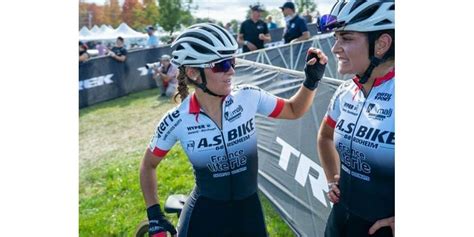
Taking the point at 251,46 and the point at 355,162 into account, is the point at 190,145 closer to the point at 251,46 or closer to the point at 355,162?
the point at 355,162

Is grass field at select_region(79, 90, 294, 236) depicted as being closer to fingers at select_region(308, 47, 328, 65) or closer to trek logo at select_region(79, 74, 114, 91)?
trek logo at select_region(79, 74, 114, 91)

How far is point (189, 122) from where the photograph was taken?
203 centimetres

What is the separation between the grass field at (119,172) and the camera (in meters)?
3.38

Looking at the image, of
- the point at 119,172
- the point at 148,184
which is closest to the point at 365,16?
the point at 148,184

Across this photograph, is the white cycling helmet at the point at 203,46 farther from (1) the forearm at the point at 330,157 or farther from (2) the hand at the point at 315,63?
(1) the forearm at the point at 330,157

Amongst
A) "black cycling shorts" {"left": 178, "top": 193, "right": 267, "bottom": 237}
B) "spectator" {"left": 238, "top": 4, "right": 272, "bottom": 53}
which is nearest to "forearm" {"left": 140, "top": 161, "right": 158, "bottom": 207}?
"black cycling shorts" {"left": 178, "top": 193, "right": 267, "bottom": 237}

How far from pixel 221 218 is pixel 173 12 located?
1616 millimetres

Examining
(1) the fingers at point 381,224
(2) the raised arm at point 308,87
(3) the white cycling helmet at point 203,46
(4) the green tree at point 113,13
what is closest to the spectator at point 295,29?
(4) the green tree at point 113,13

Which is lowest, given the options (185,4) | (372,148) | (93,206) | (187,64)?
(93,206)

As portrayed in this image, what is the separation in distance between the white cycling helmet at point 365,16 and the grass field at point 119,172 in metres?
2.12
